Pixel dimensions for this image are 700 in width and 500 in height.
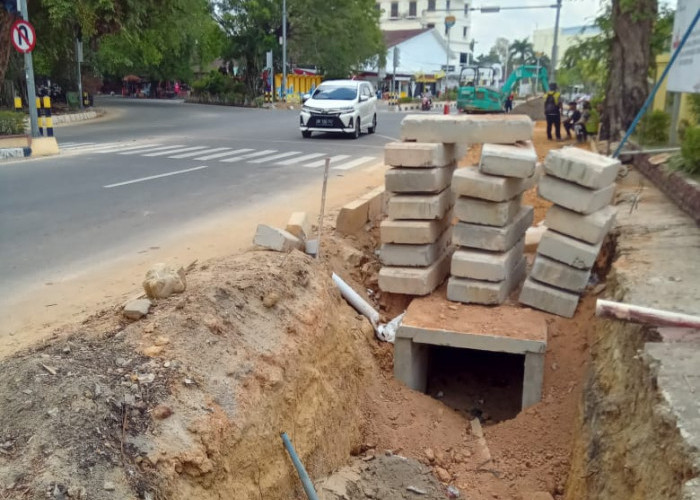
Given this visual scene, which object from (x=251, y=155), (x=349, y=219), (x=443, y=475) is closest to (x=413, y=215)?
(x=349, y=219)

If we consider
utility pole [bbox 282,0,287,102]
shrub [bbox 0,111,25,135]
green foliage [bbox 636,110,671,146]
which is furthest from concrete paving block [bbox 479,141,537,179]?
utility pole [bbox 282,0,287,102]

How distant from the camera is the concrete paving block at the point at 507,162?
19.1 feet

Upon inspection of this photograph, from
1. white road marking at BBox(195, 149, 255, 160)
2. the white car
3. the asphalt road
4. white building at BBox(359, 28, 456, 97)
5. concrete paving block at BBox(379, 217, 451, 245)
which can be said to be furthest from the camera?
white building at BBox(359, 28, 456, 97)

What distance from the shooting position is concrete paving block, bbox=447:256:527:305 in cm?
617

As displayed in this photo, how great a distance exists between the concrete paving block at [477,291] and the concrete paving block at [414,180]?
93cm

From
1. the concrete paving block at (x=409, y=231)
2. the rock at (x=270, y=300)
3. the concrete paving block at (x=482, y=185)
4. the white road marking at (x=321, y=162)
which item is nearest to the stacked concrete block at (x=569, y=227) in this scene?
the concrete paving block at (x=482, y=185)

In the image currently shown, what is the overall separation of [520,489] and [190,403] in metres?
2.60

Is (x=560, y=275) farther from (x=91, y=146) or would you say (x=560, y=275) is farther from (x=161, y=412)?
(x=91, y=146)

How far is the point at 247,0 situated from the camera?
41.4 metres

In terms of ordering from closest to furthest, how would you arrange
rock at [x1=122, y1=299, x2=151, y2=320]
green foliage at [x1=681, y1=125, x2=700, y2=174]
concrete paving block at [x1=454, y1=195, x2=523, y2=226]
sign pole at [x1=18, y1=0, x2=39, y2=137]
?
rock at [x1=122, y1=299, x2=151, y2=320] < concrete paving block at [x1=454, y1=195, x2=523, y2=226] < green foliage at [x1=681, y1=125, x2=700, y2=174] < sign pole at [x1=18, y1=0, x2=39, y2=137]

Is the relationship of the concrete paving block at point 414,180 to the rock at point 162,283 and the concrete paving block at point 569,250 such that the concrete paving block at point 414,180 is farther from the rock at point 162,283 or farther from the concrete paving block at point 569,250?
the rock at point 162,283

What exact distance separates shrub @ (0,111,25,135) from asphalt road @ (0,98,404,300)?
1.13 m

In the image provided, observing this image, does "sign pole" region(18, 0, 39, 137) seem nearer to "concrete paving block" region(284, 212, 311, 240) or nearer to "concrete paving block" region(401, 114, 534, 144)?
"concrete paving block" region(284, 212, 311, 240)

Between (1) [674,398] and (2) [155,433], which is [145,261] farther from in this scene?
(1) [674,398]
